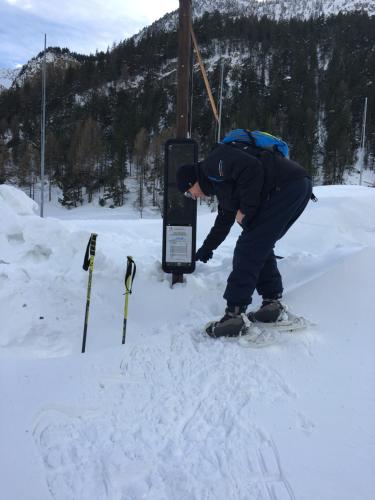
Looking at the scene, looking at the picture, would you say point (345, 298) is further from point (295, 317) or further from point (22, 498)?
point (22, 498)

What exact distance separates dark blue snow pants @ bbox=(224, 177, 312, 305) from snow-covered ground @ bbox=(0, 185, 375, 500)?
48 cm

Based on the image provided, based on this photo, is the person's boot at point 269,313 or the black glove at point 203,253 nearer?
the person's boot at point 269,313

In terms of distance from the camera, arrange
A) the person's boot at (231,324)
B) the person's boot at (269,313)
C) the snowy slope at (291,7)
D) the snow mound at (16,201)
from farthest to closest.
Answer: the snowy slope at (291,7), the snow mound at (16,201), the person's boot at (269,313), the person's boot at (231,324)

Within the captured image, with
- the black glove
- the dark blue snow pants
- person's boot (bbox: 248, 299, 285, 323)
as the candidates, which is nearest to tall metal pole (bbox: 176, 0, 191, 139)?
the black glove

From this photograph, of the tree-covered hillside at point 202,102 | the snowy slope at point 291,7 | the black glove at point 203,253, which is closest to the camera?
the black glove at point 203,253

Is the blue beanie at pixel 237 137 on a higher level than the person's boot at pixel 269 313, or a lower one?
higher

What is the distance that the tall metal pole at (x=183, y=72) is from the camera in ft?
14.6

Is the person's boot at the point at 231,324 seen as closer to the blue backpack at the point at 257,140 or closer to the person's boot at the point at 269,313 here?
the person's boot at the point at 269,313

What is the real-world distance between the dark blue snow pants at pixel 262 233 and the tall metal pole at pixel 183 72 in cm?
183

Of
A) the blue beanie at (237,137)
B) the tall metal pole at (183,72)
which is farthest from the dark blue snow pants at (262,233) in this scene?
the tall metal pole at (183,72)

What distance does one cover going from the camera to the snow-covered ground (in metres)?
1.91

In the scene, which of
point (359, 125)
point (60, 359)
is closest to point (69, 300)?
point (60, 359)

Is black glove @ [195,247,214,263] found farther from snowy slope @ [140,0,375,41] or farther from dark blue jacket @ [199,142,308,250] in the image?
snowy slope @ [140,0,375,41]

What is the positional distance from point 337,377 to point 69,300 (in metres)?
2.59
